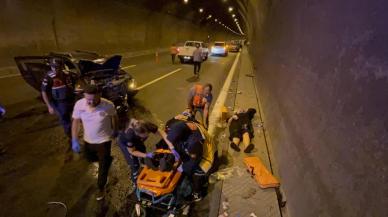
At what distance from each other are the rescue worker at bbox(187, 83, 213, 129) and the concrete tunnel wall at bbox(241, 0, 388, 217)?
82.9 inches

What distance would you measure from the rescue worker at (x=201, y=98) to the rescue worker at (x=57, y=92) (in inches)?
109

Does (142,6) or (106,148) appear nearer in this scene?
(106,148)

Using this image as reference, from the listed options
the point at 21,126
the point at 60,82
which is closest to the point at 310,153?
the point at 60,82

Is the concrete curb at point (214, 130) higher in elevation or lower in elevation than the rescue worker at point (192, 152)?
lower

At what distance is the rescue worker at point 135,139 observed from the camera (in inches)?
144

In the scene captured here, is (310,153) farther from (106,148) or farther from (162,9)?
(162,9)

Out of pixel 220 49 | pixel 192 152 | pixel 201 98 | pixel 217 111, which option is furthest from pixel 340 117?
pixel 220 49

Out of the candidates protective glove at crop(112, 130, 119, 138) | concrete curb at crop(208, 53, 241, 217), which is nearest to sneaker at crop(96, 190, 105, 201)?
protective glove at crop(112, 130, 119, 138)

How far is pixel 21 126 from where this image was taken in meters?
6.50

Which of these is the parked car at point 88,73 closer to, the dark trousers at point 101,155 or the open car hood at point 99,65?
the open car hood at point 99,65

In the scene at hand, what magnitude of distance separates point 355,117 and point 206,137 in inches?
100

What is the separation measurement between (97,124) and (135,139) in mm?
599

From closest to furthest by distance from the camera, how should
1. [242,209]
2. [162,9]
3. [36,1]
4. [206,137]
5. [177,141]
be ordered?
1. [242,209]
2. [177,141]
3. [206,137]
4. [36,1]
5. [162,9]

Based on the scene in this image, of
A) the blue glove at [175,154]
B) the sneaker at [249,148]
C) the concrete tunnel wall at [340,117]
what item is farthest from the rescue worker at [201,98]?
the blue glove at [175,154]
